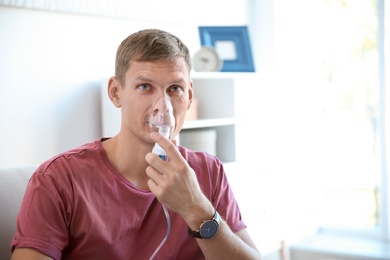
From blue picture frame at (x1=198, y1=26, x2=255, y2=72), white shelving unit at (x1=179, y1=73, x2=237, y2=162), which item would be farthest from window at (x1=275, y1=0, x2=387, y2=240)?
white shelving unit at (x1=179, y1=73, x2=237, y2=162)

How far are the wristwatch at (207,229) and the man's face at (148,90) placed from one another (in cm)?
25

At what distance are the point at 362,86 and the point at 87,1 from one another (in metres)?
2.22

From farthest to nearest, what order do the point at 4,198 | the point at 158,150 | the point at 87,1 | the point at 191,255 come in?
the point at 87,1, the point at 191,255, the point at 4,198, the point at 158,150

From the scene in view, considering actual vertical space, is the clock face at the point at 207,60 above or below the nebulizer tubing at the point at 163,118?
above

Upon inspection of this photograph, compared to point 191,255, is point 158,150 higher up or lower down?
higher up

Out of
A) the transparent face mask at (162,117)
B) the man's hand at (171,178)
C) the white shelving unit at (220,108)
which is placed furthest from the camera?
the white shelving unit at (220,108)

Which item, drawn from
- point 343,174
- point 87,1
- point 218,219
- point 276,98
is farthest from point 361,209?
point 218,219

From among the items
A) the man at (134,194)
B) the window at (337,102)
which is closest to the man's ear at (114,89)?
the man at (134,194)

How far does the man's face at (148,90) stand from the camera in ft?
5.16

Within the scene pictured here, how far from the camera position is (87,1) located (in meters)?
2.60

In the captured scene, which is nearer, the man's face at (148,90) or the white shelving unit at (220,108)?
the man's face at (148,90)

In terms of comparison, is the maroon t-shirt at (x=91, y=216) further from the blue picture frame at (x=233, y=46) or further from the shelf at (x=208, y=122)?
the blue picture frame at (x=233, y=46)

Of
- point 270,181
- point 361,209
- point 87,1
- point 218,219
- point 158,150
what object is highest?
point 87,1

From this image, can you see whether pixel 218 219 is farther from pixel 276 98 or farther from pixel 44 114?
pixel 276 98
